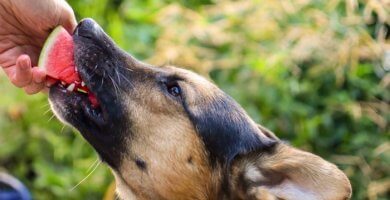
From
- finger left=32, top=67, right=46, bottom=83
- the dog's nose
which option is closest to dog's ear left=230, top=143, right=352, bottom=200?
the dog's nose

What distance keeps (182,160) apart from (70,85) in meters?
0.66

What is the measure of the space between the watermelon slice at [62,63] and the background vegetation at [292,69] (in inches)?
90.4

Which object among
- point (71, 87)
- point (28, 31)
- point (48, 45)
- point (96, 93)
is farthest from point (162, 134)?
point (28, 31)

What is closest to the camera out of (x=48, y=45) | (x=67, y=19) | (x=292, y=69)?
(x=48, y=45)

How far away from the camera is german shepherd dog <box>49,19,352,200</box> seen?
449 cm

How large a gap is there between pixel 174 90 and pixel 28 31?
2.84 feet

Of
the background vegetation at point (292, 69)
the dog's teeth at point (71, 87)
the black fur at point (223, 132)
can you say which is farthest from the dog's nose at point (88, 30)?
the background vegetation at point (292, 69)

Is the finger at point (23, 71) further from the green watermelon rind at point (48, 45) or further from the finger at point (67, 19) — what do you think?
the finger at point (67, 19)

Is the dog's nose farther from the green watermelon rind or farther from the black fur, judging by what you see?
the black fur

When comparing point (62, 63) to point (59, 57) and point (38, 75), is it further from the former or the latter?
point (38, 75)

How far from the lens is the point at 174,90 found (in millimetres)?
4594

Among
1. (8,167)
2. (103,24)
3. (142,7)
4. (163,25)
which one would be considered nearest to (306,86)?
(163,25)

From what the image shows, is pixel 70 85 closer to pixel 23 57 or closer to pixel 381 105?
pixel 23 57

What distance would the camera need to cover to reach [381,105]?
21.9ft
